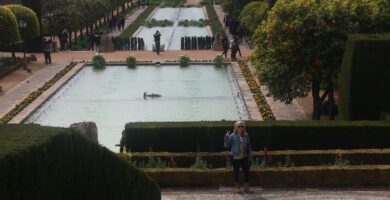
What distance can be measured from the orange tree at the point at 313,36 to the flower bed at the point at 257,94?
105 cm

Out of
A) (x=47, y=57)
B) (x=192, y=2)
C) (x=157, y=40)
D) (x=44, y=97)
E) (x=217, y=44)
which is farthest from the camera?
(x=192, y=2)

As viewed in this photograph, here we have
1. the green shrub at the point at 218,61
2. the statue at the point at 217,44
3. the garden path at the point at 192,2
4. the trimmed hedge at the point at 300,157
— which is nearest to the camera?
the trimmed hedge at the point at 300,157

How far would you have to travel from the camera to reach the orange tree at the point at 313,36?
17.8m

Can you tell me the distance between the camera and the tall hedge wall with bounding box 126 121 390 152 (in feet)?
45.2

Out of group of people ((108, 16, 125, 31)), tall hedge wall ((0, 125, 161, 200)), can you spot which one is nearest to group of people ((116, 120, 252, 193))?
tall hedge wall ((0, 125, 161, 200))

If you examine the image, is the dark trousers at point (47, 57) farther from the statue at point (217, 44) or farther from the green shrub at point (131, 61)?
the statue at point (217, 44)

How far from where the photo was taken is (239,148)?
33.9 feet

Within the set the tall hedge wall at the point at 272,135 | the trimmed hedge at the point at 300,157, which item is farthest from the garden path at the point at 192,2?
the trimmed hedge at the point at 300,157

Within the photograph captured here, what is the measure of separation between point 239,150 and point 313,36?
27.0ft

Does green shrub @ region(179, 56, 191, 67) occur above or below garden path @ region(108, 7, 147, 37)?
above

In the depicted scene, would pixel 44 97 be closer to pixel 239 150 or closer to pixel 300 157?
pixel 300 157

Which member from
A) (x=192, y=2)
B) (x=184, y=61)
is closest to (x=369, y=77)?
(x=184, y=61)

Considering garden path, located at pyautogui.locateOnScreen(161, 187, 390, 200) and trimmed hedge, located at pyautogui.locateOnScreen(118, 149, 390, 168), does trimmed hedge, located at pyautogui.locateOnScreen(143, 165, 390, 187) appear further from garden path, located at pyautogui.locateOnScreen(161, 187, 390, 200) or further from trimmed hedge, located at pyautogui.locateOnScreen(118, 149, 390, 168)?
trimmed hedge, located at pyautogui.locateOnScreen(118, 149, 390, 168)

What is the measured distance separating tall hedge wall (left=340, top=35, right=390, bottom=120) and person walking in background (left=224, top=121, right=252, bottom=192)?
19.0ft
